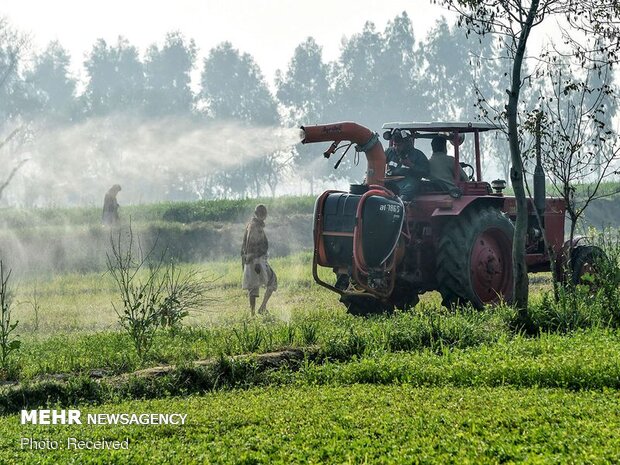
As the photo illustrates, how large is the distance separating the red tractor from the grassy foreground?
14.1 ft

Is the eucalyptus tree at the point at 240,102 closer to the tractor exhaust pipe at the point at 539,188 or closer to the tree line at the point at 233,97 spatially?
the tree line at the point at 233,97

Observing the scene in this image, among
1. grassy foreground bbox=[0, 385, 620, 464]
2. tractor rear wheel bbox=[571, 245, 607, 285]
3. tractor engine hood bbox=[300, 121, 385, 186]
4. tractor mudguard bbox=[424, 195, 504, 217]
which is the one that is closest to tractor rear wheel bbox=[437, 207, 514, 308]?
tractor mudguard bbox=[424, 195, 504, 217]

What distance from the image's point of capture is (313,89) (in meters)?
72.6

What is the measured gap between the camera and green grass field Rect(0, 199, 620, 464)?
674 cm

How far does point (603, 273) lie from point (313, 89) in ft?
200

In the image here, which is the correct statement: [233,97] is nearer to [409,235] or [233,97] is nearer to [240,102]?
[240,102]

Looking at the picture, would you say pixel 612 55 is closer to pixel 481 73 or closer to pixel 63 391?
pixel 63 391

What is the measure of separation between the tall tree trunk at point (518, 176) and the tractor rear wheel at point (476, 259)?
→ 0.93 metres

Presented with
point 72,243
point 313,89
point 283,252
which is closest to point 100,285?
point 72,243

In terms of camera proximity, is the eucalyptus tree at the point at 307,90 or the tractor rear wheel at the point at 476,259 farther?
the eucalyptus tree at the point at 307,90

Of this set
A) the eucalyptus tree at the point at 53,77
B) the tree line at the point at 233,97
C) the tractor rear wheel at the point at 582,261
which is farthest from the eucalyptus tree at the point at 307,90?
the tractor rear wheel at the point at 582,261

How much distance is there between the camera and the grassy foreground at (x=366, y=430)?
653 centimetres

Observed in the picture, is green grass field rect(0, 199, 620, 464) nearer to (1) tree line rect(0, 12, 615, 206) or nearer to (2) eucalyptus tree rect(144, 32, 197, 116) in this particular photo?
(1) tree line rect(0, 12, 615, 206)

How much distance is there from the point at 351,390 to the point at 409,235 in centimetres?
480
